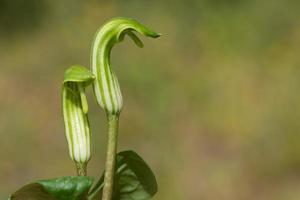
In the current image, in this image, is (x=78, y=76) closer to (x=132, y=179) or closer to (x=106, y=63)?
(x=106, y=63)

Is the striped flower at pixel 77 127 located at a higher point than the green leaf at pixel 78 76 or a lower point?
lower

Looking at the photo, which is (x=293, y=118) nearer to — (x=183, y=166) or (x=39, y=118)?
(x=183, y=166)

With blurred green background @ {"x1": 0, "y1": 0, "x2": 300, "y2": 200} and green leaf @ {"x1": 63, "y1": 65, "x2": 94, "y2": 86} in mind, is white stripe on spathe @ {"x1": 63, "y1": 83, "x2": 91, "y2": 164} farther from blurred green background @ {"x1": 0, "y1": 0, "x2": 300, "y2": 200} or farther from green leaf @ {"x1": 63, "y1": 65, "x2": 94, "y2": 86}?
blurred green background @ {"x1": 0, "y1": 0, "x2": 300, "y2": 200}

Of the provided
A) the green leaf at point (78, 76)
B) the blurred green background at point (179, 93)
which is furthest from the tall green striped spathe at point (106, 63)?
the blurred green background at point (179, 93)

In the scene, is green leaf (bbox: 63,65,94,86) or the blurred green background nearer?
green leaf (bbox: 63,65,94,86)

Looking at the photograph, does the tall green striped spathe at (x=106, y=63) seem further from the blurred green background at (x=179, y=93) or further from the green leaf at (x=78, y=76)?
the blurred green background at (x=179, y=93)

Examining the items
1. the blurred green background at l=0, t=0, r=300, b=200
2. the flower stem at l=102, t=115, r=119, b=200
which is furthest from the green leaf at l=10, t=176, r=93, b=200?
the blurred green background at l=0, t=0, r=300, b=200
